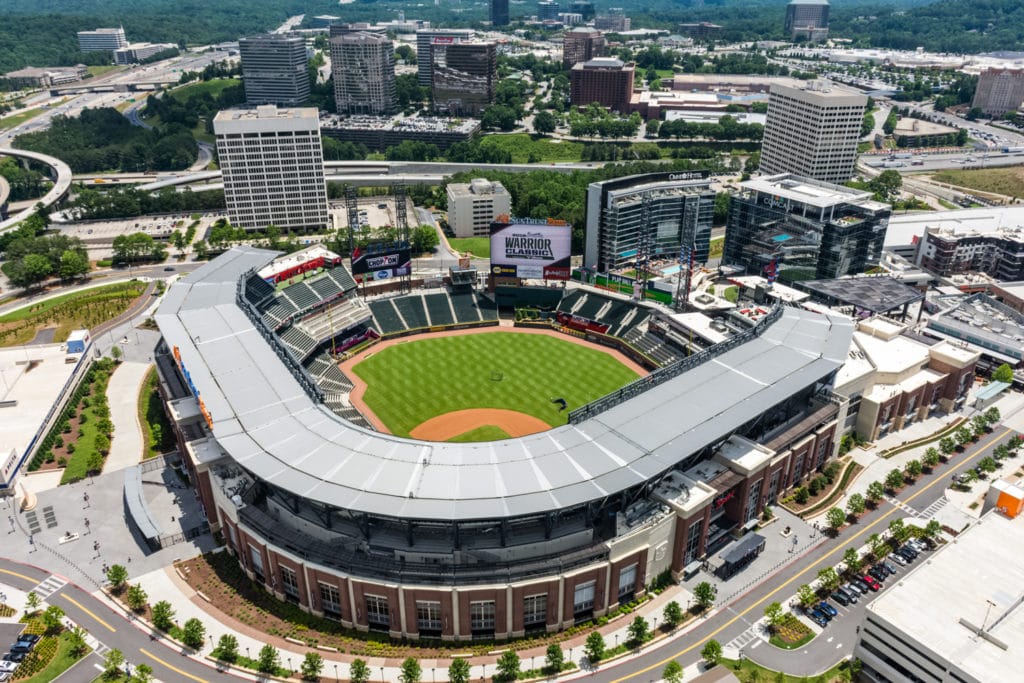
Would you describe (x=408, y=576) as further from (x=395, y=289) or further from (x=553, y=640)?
(x=395, y=289)

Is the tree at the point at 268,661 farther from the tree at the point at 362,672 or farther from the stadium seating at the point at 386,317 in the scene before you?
the stadium seating at the point at 386,317

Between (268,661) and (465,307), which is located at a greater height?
(465,307)

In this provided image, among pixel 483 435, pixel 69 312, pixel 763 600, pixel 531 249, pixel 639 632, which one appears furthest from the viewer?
pixel 69 312

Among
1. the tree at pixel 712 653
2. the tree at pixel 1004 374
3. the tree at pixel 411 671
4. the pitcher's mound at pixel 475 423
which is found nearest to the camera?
the tree at pixel 411 671

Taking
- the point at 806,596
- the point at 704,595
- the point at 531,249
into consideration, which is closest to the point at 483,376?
the point at 531,249

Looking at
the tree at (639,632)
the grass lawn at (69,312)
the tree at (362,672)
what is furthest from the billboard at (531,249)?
the tree at (362,672)

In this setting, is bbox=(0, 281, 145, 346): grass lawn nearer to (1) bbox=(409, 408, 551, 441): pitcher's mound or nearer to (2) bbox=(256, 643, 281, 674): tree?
(1) bbox=(409, 408, 551, 441): pitcher's mound

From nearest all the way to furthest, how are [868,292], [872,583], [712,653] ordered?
[712,653] < [872,583] < [868,292]

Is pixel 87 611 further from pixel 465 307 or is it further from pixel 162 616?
pixel 465 307
